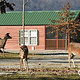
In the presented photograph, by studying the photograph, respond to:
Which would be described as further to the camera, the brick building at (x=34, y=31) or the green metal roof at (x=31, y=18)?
the green metal roof at (x=31, y=18)

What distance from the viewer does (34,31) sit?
4109 centimetres

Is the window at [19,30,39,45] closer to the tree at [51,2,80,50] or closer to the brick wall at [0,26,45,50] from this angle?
the brick wall at [0,26,45,50]

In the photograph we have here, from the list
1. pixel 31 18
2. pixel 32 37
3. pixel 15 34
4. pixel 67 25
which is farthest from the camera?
pixel 31 18

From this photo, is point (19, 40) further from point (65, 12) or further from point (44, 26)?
point (65, 12)

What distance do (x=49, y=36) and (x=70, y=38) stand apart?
302cm

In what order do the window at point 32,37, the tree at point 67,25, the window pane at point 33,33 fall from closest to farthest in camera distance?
the tree at point 67,25
the window at point 32,37
the window pane at point 33,33

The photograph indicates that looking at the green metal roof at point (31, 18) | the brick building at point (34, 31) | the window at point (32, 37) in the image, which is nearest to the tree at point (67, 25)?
the brick building at point (34, 31)

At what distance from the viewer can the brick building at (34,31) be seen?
1602 inches

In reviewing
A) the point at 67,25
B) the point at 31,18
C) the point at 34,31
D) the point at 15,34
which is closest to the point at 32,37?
the point at 34,31

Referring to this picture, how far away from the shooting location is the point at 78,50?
16.0 metres

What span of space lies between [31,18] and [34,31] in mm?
1988

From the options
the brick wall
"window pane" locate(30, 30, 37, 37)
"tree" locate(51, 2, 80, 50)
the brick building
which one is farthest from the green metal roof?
"tree" locate(51, 2, 80, 50)

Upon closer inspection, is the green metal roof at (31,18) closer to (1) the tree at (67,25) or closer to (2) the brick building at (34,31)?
(2) the brick building at (34,31)

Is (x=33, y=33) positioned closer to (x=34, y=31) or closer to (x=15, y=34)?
(x=34, y=31)
